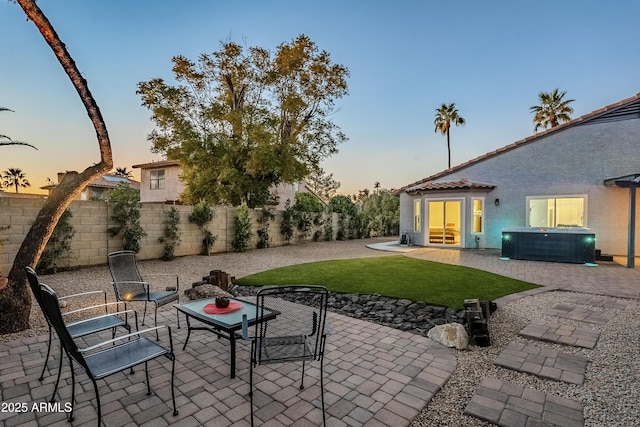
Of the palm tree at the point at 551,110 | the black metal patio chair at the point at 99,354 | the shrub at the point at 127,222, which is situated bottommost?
the black metal patio chair at the point at 99,354

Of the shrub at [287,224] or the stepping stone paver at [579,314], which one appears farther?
the shrub at [287,224]

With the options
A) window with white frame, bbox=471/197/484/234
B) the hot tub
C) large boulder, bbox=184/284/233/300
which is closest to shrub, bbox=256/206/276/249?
large boulder, bbox=184/284/233/300

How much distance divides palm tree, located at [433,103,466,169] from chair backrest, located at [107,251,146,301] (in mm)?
29570

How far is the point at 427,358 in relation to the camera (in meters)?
3.73

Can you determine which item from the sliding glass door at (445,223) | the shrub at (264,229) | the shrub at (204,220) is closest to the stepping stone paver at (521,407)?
the shrub at (204,220)

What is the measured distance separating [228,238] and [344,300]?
31.7 ft

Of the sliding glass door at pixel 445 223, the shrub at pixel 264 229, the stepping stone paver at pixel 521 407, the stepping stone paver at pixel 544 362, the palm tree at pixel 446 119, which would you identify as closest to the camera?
the stepping stone paver at pixel 521 407

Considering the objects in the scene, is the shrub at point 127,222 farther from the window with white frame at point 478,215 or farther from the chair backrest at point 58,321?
the window with white frame at point 478,215

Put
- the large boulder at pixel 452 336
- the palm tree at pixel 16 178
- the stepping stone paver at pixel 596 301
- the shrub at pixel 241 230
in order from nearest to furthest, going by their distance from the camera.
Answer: the large boulder at pixel 452 336
the stepping stone paver at pixel 596 301
the shrub at pixel 241 230
the palm tree at pixel 16 178

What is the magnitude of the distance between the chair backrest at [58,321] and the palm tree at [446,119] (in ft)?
102

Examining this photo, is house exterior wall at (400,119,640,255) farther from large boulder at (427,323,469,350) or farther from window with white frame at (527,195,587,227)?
large boulder at (427,323,469,350)

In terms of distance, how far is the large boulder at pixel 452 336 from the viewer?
407 centimetres

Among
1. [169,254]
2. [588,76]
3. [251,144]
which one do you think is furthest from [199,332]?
[588,76]

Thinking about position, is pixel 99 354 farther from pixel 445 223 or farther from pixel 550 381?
pixel 445 223
